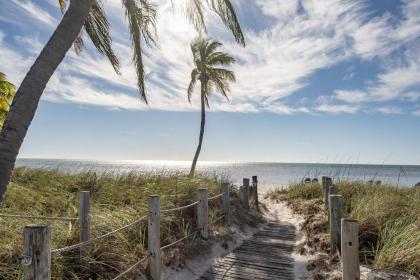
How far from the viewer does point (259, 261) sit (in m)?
7.62

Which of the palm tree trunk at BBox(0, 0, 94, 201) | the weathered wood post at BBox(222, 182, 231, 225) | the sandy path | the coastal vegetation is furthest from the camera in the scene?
the weathered wood post at BBox(222, 182, 231, 225)

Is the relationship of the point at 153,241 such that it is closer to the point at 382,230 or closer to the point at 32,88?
the point at 32,88

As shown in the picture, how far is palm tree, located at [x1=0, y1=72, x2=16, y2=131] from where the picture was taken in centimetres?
1105

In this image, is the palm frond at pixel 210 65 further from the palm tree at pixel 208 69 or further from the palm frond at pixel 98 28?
the palm frond at pixel 98 28

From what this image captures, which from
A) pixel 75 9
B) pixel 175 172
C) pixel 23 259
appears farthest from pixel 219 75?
pixel 23 259

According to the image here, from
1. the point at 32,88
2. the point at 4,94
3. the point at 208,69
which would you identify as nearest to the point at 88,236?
the point at 32,88

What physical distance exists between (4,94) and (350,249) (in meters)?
11.3

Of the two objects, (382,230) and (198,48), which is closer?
(382,230)

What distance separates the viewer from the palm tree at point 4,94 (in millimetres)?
11055

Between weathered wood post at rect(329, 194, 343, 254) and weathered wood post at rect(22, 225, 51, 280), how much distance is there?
212 inches

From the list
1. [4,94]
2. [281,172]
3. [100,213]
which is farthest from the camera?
[281,172]

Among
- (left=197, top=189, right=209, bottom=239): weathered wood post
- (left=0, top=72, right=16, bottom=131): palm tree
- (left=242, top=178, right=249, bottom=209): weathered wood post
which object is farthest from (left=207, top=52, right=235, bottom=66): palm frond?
(left=197, top=189, right=209, bottom=239): weathered wood post

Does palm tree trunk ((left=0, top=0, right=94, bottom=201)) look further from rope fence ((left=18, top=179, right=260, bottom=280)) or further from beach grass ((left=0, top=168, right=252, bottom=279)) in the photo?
beach grass ((left=0, top=168, right=252, bottom=279))

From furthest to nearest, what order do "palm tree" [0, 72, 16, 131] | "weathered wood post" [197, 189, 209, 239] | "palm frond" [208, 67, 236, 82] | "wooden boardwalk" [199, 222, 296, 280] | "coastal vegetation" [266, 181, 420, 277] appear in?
"palm frond" [208, 67, 236, 82] → "palm tree" [0, 72, 16, 131] → "weathered wood post" [197, 189, 209, 239] → "wooden boardwalk" [199, 222, 296, 280] → "coastal vegetation" [266, 181, 420, 277]
